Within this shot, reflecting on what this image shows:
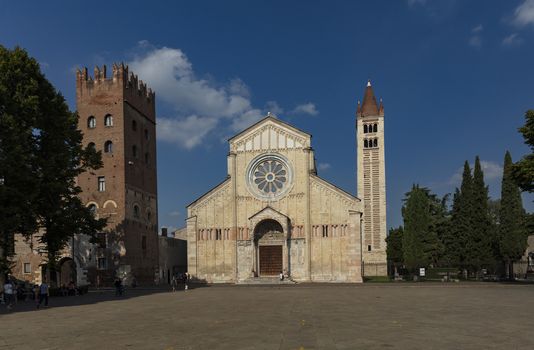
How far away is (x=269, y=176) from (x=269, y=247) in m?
7.14

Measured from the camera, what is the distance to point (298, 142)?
47.9 meters

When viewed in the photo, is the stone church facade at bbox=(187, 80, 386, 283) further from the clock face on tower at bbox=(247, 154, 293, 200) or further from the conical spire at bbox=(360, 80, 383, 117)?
the conical spire at bbox=(360, 80, 383, 117)

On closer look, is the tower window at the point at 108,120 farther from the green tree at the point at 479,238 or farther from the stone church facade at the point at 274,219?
the green tree at the point at 479,238

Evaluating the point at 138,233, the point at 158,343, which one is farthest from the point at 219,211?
the point at 158,343

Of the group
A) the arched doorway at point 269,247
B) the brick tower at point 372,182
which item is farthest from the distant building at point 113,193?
the brick tower at point 372,182

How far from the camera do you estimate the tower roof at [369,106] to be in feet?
227

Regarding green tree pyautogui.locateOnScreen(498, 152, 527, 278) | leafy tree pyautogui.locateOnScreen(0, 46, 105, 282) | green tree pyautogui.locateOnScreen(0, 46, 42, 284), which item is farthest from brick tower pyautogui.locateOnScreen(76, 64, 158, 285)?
green tree pyautogui.locateOnScreen(498, 152, 527, 278)

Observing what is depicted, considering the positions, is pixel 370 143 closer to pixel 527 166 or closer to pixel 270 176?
pixel 270 176

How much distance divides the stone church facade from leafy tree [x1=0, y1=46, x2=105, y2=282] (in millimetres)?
15195

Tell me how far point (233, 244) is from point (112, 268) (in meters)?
11.6

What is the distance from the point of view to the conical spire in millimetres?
69438

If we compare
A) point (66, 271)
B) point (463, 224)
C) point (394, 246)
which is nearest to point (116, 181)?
point (66, 271)

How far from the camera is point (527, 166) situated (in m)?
33.9

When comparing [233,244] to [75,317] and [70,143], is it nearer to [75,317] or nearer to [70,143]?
[70,143]
